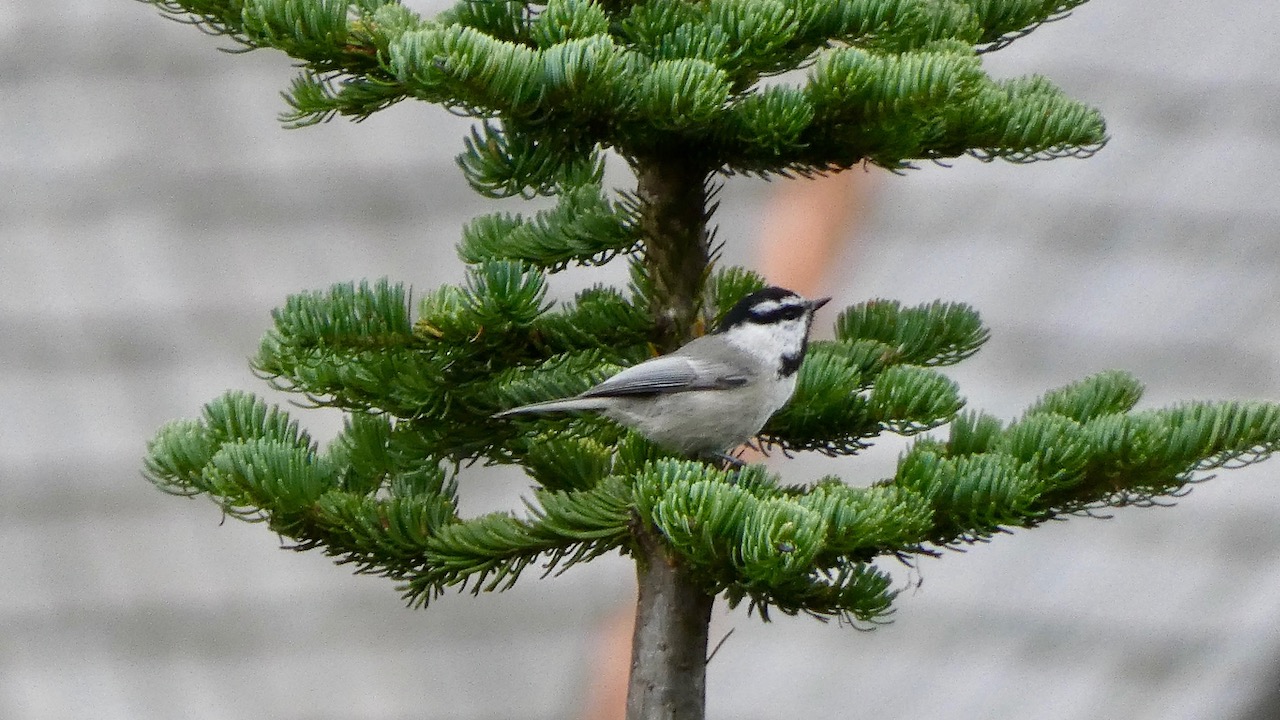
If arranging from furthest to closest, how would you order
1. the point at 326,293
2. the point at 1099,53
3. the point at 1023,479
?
1. the point at 1099,53
2. the point at 326,293
3. the point at 1023,479

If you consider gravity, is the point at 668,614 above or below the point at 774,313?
below

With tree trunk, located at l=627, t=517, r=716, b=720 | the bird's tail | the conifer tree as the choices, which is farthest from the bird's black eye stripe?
tree trunk, located at l=627, t=517, r=716, b=720

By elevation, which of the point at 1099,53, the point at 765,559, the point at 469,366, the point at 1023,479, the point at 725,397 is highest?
the point at 1099,53

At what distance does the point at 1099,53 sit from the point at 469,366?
10.00 feet

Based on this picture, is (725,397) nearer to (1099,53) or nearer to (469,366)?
(469,366)

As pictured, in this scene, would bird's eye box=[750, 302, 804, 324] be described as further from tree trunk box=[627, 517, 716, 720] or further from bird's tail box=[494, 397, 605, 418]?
tree trunk box=[627, 517, 716, 720]

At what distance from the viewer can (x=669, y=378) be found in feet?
7.92

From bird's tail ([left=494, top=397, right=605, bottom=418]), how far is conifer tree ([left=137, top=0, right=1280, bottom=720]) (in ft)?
0.07

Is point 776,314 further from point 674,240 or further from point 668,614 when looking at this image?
point 668,614

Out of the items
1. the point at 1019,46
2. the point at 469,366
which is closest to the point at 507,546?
the point at 469,366

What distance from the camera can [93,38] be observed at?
421 cm

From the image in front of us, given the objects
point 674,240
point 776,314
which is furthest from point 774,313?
point 674,240

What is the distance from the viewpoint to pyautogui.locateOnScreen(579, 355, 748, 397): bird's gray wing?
7.53ft

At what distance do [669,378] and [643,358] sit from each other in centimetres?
9
